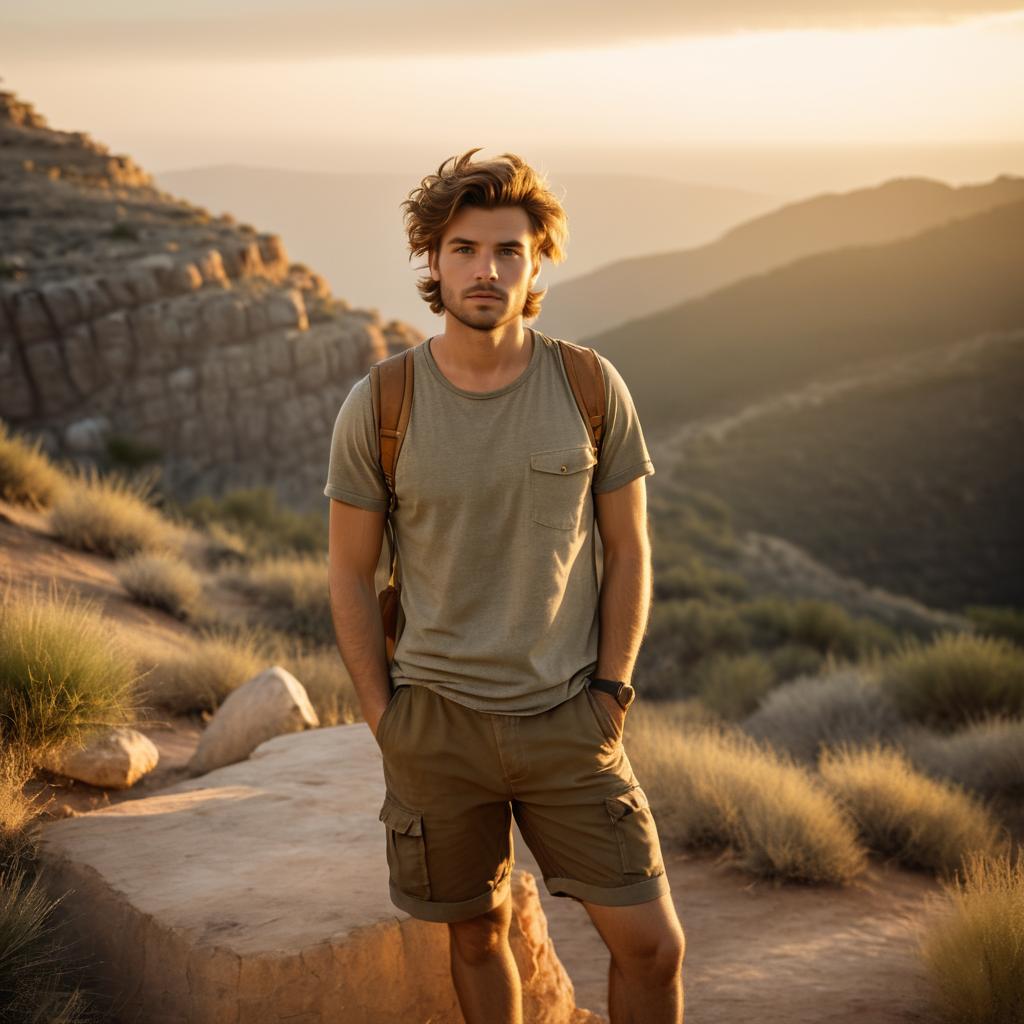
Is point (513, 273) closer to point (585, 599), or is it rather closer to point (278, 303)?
point (585, 599)

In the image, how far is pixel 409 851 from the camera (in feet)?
9.07

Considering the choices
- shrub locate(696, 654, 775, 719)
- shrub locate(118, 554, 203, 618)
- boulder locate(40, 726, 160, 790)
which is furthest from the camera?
shrub locate(696, 654, 775, 719)

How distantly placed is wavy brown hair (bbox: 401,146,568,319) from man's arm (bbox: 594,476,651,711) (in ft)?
2.38

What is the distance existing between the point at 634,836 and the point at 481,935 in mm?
575

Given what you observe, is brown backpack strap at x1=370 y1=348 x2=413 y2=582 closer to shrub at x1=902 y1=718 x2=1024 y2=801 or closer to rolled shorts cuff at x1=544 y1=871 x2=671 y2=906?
rolled shorts cuff at x1=544 y1=871 x2=671 y2=906

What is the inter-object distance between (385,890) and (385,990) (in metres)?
0.36

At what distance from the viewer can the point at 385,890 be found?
3672mm

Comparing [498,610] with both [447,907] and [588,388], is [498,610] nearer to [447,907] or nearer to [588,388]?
[588,388]

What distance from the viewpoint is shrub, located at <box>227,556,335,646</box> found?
422 inches

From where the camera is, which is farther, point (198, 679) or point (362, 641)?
point (198, 679)

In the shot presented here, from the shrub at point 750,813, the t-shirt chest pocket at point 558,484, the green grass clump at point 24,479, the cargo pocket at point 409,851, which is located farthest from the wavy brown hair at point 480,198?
the green grass clump at point 24,479

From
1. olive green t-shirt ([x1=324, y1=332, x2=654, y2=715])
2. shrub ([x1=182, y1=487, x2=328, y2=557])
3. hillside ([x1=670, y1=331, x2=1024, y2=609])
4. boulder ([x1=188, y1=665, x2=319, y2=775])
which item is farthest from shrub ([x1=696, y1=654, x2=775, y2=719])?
hillside ([x1=670, y1=331, x2=1024, y2=609])

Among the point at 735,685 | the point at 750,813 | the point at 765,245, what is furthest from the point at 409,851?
the point at 765,245

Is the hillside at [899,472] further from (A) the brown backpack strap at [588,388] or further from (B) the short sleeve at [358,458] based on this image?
(B) the short sleeve at [358,458]
